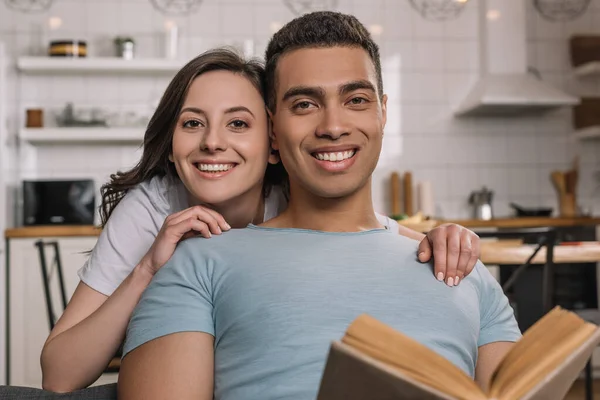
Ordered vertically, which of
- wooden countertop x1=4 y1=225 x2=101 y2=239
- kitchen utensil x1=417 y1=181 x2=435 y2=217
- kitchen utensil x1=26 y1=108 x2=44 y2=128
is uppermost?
kitchen utensil x1=26 y1=108 x2=44 y2=128

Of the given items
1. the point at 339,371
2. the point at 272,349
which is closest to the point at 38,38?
the point at 272,349

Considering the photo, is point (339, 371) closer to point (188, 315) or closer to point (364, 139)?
point (188, 315)

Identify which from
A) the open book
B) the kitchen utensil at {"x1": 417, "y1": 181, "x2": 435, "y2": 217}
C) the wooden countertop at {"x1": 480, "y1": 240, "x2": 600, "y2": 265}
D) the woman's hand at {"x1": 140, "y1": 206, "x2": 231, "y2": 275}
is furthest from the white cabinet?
the open book

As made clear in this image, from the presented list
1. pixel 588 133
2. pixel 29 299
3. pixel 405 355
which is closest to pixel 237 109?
pixel 405 355

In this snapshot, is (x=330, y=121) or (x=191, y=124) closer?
(x=330, y=121)

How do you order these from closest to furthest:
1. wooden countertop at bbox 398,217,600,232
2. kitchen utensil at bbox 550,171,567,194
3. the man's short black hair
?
the man's short black hair, wooden countertop at bbox 398,217,600,232, kitchen utensil at bbox 550,171,567,194

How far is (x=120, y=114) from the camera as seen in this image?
453 centimetres

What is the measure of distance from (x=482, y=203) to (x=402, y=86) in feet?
2.99

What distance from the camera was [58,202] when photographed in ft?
14.0

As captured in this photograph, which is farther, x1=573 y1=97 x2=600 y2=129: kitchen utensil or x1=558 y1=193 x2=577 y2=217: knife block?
x1=573 y1=97 x2=600 y2=129: kitchen utensil

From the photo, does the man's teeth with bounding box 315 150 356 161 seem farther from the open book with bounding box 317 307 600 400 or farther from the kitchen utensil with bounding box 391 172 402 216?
the kitchen utensil with bounding box 391 172 402 216

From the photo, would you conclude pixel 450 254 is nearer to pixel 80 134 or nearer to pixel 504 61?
pixel 80 134

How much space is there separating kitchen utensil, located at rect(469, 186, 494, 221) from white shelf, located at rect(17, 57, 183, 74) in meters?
2.00

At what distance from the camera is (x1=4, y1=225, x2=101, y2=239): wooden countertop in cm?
391
